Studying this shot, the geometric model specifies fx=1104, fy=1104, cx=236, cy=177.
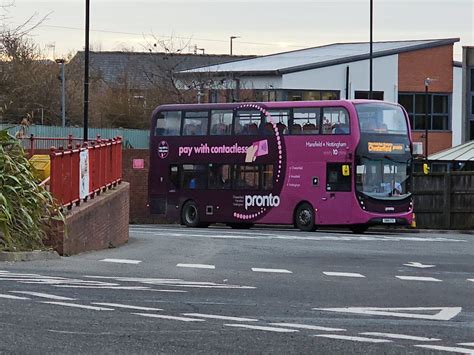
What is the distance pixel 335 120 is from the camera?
35.1m

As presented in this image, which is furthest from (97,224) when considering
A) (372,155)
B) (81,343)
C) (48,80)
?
(48,80)

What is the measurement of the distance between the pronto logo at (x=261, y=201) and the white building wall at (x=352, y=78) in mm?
31502

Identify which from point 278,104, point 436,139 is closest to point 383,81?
point 436,139

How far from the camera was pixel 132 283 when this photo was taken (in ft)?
45.6

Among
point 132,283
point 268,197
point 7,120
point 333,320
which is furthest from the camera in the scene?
point 7,120

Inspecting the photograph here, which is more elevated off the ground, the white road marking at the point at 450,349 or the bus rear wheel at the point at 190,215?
the white road marking at the point at 450,349

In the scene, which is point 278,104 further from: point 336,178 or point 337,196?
point 337,196

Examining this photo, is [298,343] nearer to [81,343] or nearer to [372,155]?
[81,343]

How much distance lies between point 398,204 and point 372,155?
1.97m

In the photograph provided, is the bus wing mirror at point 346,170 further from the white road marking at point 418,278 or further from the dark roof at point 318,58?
the dark roof at point 318,58

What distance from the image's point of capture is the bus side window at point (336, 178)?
34.9 metres

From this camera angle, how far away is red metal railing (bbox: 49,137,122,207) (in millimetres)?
18781

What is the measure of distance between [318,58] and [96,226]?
53564mm

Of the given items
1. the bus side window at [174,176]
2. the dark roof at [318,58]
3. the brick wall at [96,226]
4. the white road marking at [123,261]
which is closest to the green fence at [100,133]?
the bus side window at [174,176]
